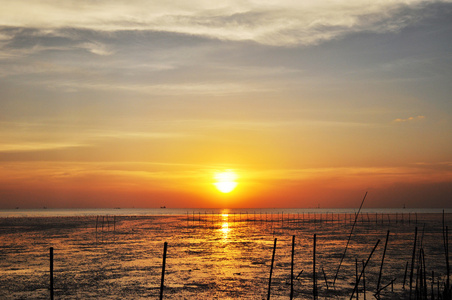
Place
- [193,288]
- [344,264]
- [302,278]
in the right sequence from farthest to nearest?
[344,264] → [302,278] → [193,288]

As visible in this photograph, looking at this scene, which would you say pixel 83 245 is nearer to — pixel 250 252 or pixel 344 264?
pixel 250 252

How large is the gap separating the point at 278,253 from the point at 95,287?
18360 millimetres

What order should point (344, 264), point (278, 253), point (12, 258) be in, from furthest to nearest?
point (278, 253) → point (12, 258) → point (344, 264)

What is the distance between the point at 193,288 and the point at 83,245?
26.3m

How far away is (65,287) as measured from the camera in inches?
963

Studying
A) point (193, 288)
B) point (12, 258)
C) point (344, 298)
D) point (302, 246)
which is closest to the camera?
point (344, 298)

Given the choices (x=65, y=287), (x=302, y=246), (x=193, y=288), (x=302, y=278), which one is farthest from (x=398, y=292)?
(x=302, y=246)

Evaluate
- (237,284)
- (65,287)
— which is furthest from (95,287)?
(237,284)

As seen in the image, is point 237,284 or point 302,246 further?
point 302,246

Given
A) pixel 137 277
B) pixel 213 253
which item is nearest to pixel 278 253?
pixel 213 253

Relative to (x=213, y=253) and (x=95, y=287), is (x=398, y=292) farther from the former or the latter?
(x=213, y=253)

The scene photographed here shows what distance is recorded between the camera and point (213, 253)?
3978 cm

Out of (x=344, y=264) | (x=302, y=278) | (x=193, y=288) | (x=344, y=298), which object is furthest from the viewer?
(x=344, y=264)

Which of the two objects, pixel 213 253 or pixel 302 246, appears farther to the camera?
pixel 302 246
